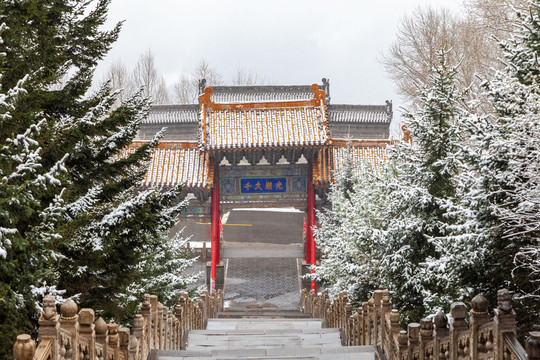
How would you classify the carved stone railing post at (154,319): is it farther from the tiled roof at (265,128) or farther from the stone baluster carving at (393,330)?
the tiled roof at (265,128)

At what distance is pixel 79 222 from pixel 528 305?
5.50 metres

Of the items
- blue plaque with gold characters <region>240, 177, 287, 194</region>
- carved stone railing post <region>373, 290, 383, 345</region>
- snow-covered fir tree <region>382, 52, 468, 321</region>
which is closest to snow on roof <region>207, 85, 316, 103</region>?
blue plaque with gold characters <region>240, 177, 287, 194</region>

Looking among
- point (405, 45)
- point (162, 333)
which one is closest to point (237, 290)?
point (405, 45)

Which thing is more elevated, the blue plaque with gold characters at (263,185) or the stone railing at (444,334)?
the blue plaque with gold characters at (263,185)

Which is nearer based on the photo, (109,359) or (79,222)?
(109,359)

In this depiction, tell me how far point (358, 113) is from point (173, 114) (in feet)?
30.9

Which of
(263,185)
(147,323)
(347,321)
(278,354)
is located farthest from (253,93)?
(147,323)

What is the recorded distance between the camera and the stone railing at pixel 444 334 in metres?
5.04

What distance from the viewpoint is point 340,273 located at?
15273mm

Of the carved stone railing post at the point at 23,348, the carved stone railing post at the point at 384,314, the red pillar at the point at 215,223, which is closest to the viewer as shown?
the carved stone railing post at the point at 23,348

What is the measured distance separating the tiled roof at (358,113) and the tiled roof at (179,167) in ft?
38.7

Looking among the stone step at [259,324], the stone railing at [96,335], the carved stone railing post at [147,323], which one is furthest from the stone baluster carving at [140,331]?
the stone step at [259,324]

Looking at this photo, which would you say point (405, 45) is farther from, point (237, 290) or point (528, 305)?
point (528, 305)

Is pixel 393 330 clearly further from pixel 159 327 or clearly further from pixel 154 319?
pixel 159 327
